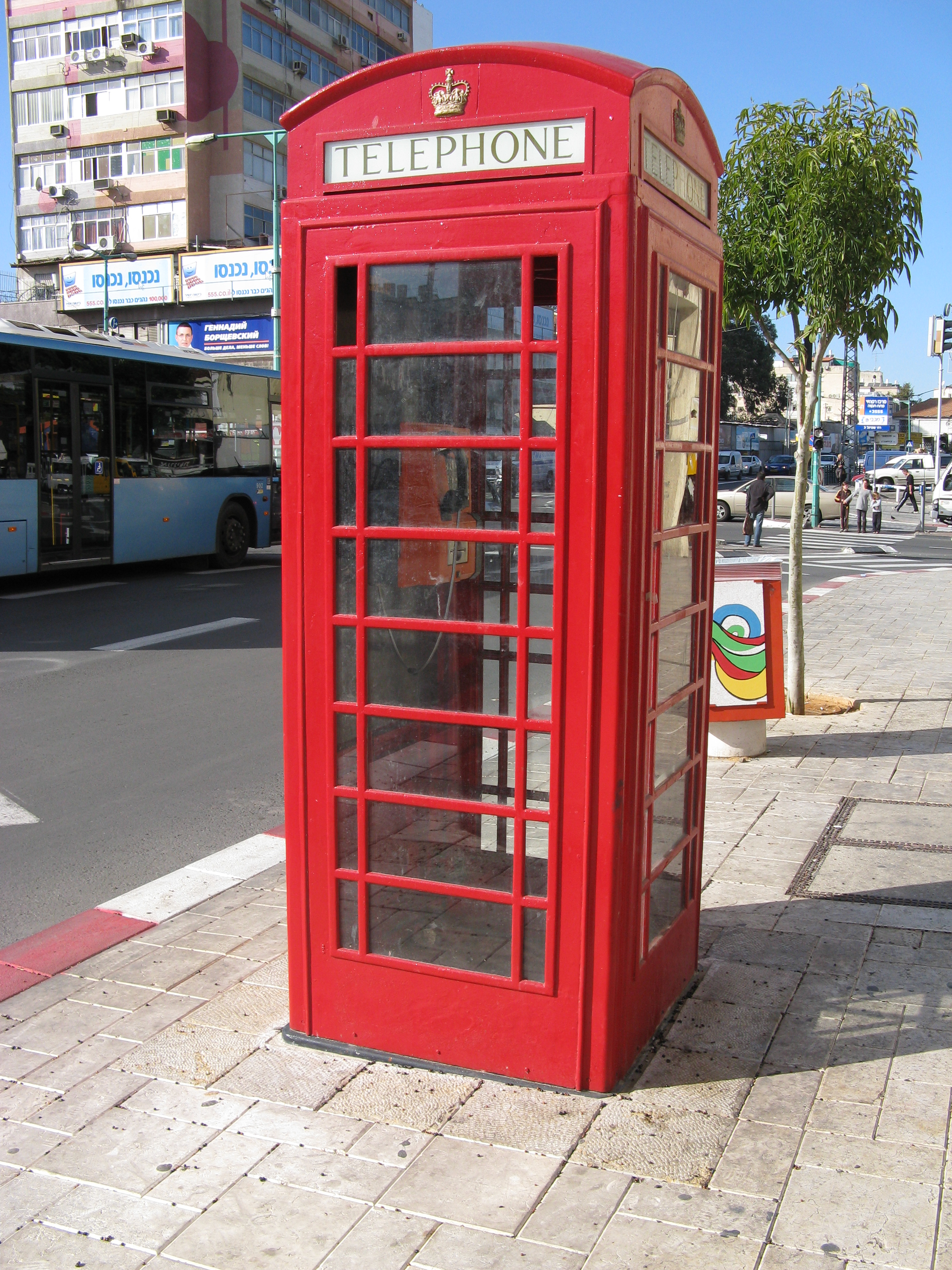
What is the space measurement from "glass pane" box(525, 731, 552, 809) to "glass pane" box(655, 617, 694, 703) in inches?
15.6

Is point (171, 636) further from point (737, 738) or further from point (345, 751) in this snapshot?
point (345, 751)

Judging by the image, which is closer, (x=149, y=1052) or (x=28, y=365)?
(x=149, y=1052)

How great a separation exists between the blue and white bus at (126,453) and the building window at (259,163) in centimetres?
3340

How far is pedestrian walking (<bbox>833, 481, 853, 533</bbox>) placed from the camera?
2908 centimetres

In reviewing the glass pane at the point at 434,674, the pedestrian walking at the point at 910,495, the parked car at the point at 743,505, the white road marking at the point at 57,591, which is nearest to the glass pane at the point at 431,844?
the glass pane at the point at 434,674

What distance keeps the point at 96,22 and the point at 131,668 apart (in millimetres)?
48602

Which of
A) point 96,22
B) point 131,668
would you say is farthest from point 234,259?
point 131,668

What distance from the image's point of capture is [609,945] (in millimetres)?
3018

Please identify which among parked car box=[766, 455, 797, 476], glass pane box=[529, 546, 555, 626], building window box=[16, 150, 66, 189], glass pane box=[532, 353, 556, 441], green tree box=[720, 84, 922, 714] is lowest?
glass pane box=[529, 546, 555, 626]

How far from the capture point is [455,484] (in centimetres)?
310

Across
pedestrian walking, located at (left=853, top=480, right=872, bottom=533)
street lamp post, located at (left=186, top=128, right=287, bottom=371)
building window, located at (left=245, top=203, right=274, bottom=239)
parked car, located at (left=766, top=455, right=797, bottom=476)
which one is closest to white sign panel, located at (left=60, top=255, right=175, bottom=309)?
building window, located at (left=245, top=203, right=274, bottom=239)

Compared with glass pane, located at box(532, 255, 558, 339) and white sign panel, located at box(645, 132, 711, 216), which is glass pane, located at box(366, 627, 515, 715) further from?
white sign panel, located at box(645, 132, 711, 216)

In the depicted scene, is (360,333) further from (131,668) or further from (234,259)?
(234,259)

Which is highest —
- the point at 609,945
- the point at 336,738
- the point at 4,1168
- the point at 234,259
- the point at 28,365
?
the point at 234,259
